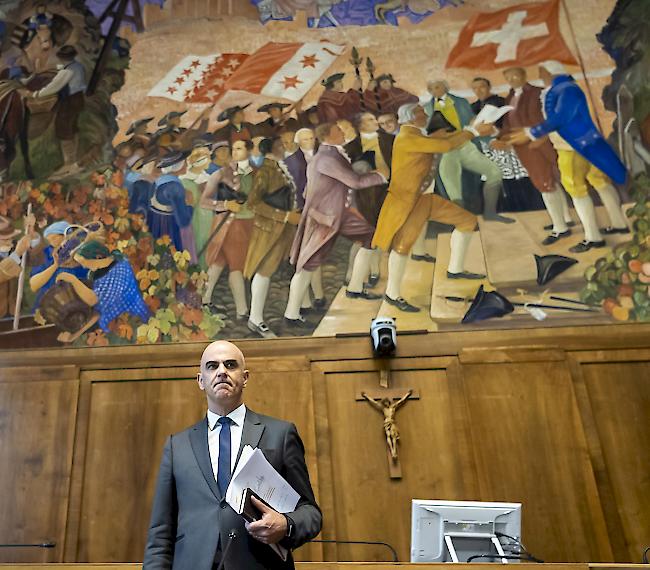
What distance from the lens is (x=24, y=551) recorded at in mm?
5527

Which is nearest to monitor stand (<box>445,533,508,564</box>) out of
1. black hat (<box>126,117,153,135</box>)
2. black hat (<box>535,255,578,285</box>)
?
black hat (<box>535,255,578,285</box>)

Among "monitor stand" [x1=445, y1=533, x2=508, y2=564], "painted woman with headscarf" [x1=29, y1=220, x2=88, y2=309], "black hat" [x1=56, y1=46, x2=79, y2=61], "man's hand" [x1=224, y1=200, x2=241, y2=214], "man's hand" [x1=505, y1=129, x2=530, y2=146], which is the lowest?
"monitor stand" [x1=445, y1=533, x2=508, y2=564]

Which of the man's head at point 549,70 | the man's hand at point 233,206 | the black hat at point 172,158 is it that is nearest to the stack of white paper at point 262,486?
the man's hand at point 233,206

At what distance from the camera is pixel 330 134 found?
7273 mm

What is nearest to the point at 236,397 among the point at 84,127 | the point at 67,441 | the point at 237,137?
the point at 67,441

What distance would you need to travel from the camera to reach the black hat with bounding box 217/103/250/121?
24.5 feet

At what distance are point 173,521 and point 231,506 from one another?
0.35 metres

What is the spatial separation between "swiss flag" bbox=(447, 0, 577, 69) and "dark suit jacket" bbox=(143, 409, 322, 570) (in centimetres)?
583

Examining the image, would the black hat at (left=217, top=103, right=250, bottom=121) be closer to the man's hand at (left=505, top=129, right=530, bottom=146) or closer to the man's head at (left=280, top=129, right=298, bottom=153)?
the man's head at (left=280, top=129, right=298, bottom=153)

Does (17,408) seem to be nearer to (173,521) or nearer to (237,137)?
(237,137)

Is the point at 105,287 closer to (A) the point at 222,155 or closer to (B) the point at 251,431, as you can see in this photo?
(A) the point at 222,155

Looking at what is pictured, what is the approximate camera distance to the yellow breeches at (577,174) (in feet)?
22.3

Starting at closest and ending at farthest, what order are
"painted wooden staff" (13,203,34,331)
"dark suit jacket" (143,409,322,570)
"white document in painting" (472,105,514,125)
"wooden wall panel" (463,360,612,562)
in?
1. "dark suit jacket" (143,409,322,570)
2. "wooden wall panel" (463,360,612,562)
3. "painted wooden staff" (13,203,34,331)
4. "white document in painting" (472,105,514,125)

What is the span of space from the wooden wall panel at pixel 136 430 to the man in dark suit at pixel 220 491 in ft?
9.75
